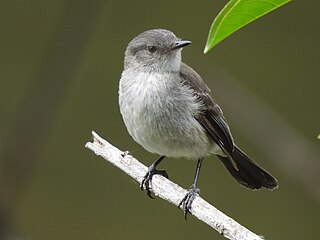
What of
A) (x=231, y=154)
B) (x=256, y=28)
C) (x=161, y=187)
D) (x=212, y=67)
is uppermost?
(x=256, y=28)

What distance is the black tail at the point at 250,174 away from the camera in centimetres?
375

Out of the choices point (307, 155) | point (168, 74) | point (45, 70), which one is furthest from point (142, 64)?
point (45, 70)

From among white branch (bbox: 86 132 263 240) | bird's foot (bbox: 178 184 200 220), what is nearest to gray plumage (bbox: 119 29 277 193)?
white branch (bbox: 86 132 263 240)

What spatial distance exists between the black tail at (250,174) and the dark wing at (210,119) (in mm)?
235

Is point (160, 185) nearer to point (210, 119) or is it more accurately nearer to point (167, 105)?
point (167, 105)

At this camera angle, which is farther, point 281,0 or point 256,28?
point 256,28

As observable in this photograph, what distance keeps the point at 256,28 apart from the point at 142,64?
6.00 feet

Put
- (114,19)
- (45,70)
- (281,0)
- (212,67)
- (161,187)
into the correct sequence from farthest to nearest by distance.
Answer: (114,19)
(212,67)
(161,187)
(45,70)
(281,0)

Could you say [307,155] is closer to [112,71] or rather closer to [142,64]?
[142,64]

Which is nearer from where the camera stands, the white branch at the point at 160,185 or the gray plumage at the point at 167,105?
the white branch at the point at 160,185

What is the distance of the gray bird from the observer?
3.31m

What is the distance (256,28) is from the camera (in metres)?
5.21

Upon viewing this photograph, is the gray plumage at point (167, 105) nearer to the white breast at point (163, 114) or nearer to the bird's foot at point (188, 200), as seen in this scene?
the white breast at point (163, 114)

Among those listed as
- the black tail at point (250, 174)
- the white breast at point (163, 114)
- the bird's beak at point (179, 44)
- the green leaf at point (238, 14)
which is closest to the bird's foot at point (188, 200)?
the white breast at point (163, 114)
